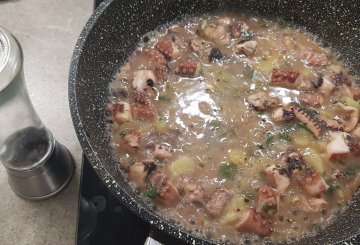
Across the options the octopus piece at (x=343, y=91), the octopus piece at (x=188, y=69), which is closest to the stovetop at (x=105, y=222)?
the octopus piece at (x=188, y=69)

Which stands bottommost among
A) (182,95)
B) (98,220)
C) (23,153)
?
(98,220)

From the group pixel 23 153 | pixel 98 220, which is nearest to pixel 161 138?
pixel 98 220

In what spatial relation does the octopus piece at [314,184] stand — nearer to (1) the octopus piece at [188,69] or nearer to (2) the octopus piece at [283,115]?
(2) the octopus piece at [283,115]

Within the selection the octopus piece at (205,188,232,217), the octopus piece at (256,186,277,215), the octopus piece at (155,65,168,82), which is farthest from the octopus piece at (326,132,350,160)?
the octopus piece at (155,65,168,82)

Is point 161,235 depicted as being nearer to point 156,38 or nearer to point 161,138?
point 161,138

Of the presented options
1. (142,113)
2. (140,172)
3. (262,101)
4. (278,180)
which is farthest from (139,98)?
(278,180)

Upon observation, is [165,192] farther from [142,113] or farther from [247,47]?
[247,47]
